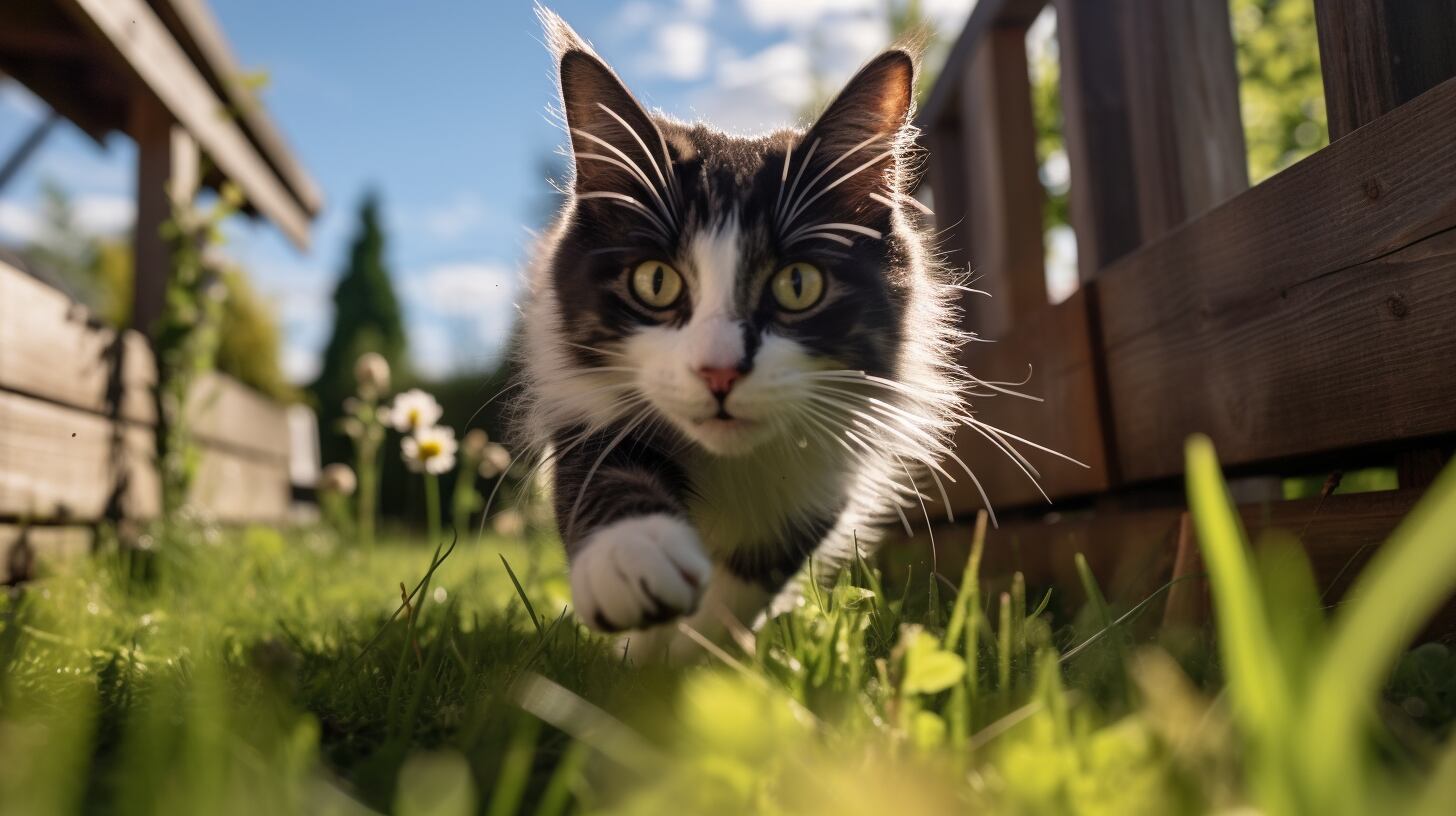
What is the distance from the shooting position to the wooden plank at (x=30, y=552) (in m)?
2.68

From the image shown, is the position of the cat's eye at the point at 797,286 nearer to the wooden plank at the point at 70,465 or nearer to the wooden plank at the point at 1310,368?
the wooden plank at the point at 1310,368

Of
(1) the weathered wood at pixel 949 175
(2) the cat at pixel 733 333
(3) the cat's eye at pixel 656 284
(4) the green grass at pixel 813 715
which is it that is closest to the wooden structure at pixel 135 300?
(4) the green grass at pixel 813 715

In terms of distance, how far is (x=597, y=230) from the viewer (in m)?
2.04

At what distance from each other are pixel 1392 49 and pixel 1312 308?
396 mm

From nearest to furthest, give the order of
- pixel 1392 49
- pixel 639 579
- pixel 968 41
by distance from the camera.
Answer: pixel 639 579
pixel 1392 49
pixel 968 41

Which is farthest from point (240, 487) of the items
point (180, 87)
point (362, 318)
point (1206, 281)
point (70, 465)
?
point (362, 318)

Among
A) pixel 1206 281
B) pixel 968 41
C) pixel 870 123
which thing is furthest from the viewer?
pixel 968 41

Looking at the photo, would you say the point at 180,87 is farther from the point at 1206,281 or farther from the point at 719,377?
the point at 1206,281

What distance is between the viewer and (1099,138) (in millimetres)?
2635

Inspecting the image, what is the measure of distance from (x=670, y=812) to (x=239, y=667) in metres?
0.95

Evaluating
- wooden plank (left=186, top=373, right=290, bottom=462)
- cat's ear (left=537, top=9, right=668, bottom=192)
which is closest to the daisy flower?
wooden plank (left=186, top=373, right=290, bottom=462)

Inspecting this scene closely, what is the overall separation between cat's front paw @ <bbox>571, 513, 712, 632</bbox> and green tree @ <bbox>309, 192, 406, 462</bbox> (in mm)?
12277

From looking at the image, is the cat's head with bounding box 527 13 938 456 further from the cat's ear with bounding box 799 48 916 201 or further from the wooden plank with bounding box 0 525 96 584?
the wooden plank with bounding box 0 525 96 584

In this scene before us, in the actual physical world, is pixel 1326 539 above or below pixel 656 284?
below
